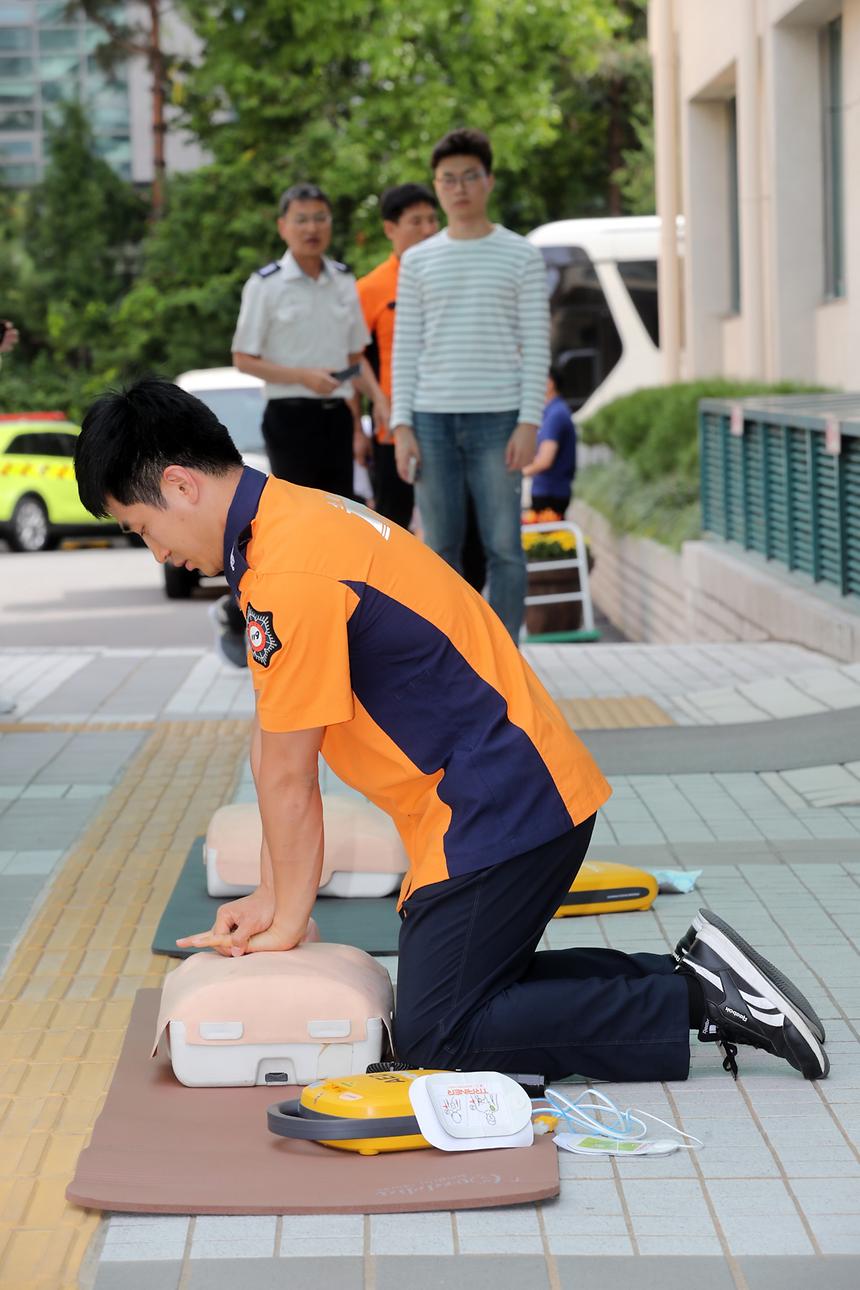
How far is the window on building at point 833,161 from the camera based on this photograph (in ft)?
55.8

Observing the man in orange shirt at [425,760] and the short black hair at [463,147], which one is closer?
the man in orange shirt at [425,760]

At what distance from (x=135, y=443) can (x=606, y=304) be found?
2376 centimetres

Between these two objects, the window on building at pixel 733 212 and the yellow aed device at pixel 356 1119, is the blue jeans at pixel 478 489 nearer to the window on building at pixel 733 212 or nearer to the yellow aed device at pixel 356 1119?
the yellow aed device at pixel 356 1119

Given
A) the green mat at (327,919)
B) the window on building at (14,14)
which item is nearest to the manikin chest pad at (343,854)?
the green mat at (327,919)

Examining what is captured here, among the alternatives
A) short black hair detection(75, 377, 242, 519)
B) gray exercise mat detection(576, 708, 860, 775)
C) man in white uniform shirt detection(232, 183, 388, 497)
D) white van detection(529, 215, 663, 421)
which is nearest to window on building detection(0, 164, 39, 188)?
white van detection(529, 215, 663, 421)

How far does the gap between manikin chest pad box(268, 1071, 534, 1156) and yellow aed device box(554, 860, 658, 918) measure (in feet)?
5.32

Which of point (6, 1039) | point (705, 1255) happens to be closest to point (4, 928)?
point (6, 1039)

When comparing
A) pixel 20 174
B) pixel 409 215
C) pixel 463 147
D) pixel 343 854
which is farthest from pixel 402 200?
pixel 20 174

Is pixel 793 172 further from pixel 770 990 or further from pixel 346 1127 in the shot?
pixel 346 1127

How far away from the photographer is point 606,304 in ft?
87.4

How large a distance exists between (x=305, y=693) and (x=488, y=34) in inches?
1306

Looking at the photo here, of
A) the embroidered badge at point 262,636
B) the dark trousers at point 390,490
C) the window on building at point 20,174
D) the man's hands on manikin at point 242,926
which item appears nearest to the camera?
the embroidered badge at point 262,636

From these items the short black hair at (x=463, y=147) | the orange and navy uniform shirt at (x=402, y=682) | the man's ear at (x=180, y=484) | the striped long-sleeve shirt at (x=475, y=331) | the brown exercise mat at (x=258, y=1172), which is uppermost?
the short black hair at (x=463, y=147)

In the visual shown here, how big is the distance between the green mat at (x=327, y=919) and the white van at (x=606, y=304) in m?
21.7
